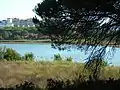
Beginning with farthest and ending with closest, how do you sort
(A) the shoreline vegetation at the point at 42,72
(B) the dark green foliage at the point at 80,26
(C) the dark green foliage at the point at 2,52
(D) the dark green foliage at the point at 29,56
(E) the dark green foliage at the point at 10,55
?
(D) the dark green foliage at the point at 29,56, (E) the dark green foliage at the point at 10,55, (C) the dark green foliage at the point at 2,52, (A) the shoreline vegetation at the point at 42,72, (B) the dark green foliage at the point at 80,26

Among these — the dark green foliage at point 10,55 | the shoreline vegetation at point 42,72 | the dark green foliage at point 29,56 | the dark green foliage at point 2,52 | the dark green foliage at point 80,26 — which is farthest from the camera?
the dark green foliage at point 29,56

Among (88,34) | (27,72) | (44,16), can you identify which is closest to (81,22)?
(88,34)

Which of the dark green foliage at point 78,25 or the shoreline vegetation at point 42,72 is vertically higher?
the dark green foliage at point 78,25

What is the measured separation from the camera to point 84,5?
1195cm

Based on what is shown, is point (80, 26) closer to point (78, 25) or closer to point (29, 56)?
point (78, 25)

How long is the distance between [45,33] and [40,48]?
2656 cm

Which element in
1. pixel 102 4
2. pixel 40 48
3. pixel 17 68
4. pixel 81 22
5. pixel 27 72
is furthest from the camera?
pixel 40 48

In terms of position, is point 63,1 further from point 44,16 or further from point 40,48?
point 40,48

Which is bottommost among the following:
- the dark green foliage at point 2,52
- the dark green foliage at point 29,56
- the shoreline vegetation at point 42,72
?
the shoreline vegetation at point 42,72

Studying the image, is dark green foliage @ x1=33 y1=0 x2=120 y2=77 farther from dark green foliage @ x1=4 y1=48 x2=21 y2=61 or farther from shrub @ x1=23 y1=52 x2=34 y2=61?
shrub @ x1=23 y1=52 x2=34 y2=61

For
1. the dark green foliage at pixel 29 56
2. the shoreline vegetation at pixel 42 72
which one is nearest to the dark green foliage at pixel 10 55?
the shoreline vegetation at pixel 42 72

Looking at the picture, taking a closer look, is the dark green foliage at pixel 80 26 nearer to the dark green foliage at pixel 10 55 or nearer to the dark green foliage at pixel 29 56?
the dark green foliage at pixel 10 55

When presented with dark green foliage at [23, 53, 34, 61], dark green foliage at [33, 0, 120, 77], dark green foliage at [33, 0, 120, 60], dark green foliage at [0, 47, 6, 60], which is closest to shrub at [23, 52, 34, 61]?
dark green foliage at [23, 53, 34, 61]

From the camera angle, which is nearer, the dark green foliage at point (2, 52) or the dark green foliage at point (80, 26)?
the dark green foliage at point (80, 26)
